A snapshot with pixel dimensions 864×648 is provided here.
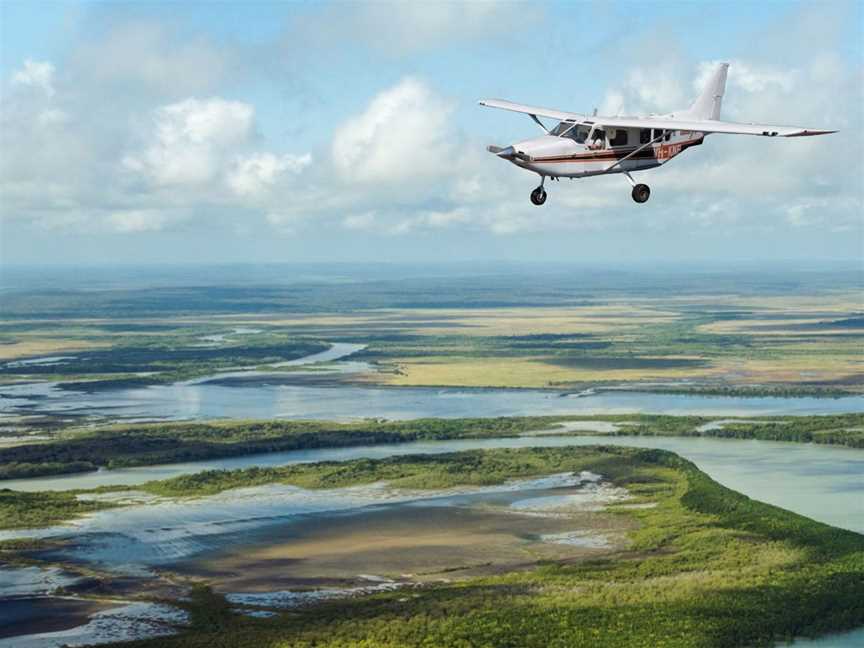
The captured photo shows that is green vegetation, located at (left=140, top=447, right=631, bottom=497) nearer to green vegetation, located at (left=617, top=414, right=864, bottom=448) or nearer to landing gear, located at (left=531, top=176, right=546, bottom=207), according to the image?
green vegetation, located at (left=617, top=414, right=864, bottom=448)

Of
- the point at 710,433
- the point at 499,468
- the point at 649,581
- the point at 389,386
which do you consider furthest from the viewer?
the point at 389,386

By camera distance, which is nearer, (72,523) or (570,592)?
(570,592)

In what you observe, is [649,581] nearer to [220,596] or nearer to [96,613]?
[220,596]

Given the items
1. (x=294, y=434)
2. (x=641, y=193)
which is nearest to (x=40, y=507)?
(x=294, y=434)

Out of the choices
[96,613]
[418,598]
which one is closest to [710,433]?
[418,598]

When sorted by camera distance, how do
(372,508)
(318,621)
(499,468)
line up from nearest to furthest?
(318,621) → (372,508) → (499,468)

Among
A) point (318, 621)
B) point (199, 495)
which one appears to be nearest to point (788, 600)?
point (318, 621)
